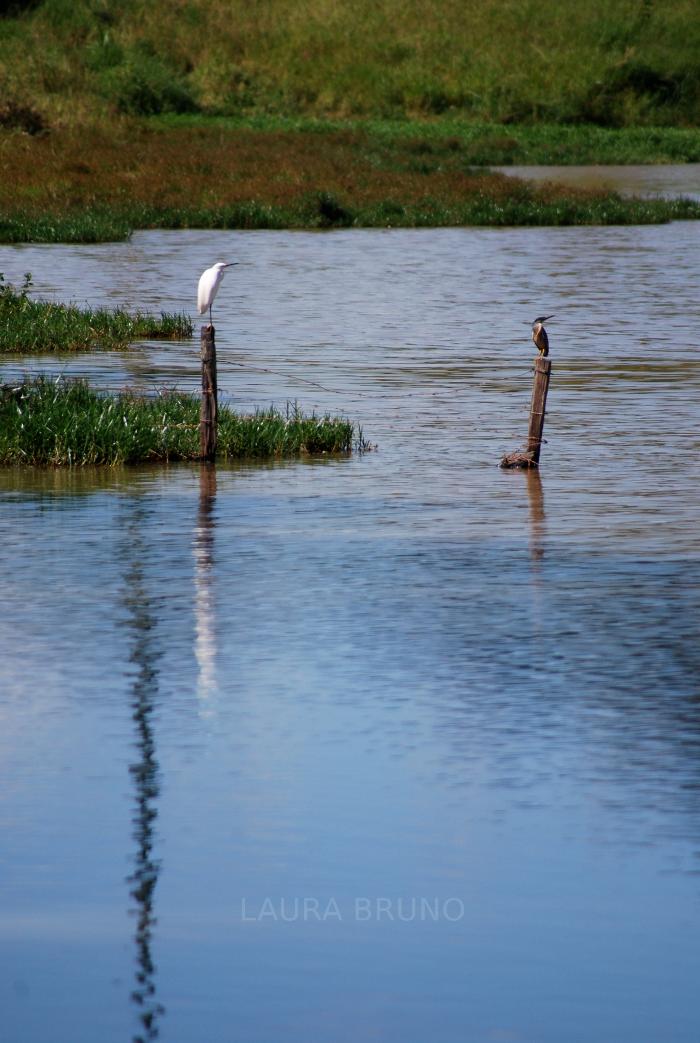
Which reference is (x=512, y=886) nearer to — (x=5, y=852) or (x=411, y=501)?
(x=5, y=852)

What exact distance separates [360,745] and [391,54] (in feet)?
260

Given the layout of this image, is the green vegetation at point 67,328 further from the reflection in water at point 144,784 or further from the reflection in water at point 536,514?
the reflection in water at point 144,784

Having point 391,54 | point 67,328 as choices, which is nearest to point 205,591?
point 67,328

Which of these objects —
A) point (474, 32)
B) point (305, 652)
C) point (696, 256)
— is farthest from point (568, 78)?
point (305, 652)

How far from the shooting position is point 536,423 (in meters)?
16.7

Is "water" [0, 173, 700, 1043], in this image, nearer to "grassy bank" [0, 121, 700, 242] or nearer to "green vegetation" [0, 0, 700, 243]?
"grassy bank" [0, 121, 700, 242]

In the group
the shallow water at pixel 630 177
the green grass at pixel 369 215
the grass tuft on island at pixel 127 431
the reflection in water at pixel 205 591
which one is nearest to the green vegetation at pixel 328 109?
the green grass at pixel 369 215

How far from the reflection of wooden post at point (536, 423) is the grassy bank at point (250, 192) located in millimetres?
27606

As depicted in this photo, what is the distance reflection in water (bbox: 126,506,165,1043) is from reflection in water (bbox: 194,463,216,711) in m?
0.22

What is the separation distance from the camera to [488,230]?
158 feet

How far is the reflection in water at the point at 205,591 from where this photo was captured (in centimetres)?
989

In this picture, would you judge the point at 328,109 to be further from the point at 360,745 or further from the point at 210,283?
the point at 360,745

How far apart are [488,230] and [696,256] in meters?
7.47

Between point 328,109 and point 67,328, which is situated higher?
point 328,109
